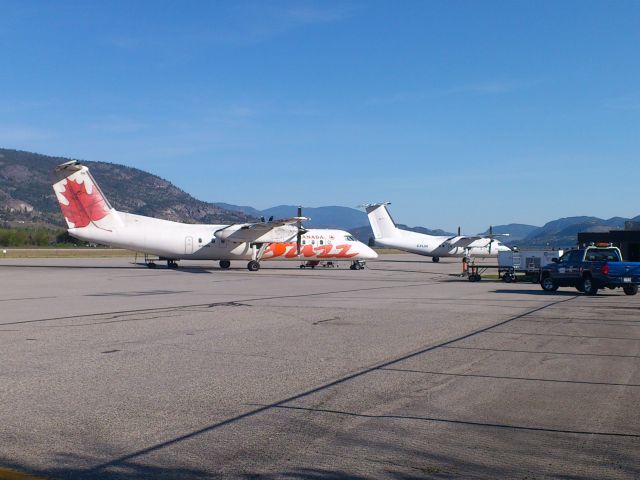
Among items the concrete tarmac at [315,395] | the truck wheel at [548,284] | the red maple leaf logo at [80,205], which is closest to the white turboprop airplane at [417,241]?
the red maple leaf logo at [80,205]

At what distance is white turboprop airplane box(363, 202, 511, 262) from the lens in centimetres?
6838

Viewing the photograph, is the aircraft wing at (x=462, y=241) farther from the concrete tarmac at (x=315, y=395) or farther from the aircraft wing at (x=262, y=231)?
the concrete tarmac at (x=315, y=395)

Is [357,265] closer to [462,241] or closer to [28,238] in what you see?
[462,241]

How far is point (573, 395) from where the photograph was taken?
932 cm

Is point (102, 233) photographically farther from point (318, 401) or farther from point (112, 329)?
point (318, 401)

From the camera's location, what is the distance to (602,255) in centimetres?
2909

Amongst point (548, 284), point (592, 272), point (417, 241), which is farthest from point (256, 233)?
point (417, 241)

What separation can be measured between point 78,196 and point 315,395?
34926 millimetres

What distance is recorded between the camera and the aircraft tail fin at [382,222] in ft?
225

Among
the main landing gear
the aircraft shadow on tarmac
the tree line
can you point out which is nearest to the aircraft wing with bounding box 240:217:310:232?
the main landing gear

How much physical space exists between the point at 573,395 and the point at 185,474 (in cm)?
554

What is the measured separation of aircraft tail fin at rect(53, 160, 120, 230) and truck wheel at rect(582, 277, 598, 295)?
2646cm

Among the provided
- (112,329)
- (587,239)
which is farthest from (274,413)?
(587,239)

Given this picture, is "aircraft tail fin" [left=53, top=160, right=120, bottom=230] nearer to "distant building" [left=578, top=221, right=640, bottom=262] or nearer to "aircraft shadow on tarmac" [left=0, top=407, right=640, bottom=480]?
"aircraft shadow on tarmac" [left=0, top=407, right=640, bottom=480]
